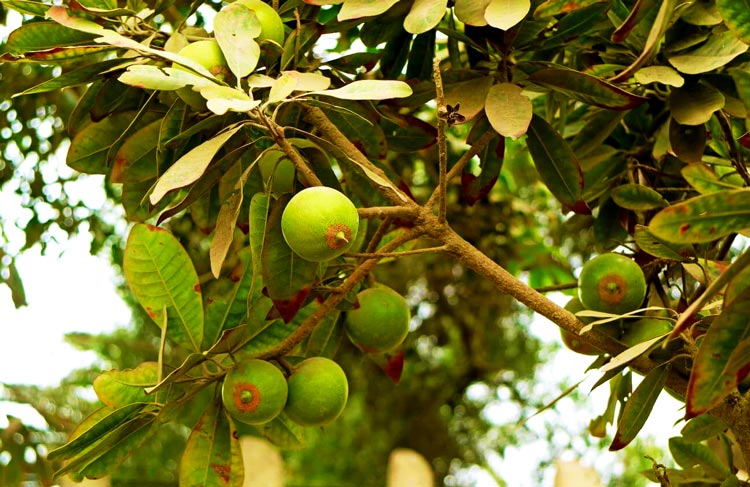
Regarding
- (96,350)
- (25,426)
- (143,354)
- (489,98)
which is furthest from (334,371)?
(96,350)

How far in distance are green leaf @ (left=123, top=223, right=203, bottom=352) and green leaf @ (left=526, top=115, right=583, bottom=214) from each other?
541 millimetres

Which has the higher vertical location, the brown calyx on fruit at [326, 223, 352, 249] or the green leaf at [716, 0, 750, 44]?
the green leaf at [716, 0, 750, 44]

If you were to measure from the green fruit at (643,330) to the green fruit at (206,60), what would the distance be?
0.66 m

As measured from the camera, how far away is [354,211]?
1014mm

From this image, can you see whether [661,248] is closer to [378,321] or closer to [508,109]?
[508,109]

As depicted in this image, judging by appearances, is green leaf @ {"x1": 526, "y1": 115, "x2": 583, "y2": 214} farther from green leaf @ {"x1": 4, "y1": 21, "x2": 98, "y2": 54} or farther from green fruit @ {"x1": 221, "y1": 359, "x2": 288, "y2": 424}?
green leaf @ {"x1": 4, "y1": 21, "x2": 98, "y2": 54}

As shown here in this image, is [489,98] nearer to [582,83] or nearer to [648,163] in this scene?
[582,83]

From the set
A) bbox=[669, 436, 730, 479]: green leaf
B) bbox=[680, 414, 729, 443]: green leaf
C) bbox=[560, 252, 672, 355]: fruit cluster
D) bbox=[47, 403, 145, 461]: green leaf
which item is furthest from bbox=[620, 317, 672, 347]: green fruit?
bbox=[47, 403, 145, 461]: green leaf

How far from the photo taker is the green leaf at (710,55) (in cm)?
118

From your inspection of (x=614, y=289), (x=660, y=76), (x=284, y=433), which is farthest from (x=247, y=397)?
(x=660, y=76)

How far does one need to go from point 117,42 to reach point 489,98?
1.63ft

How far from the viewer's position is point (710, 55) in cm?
122

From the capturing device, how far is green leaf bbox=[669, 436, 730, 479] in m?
1.35

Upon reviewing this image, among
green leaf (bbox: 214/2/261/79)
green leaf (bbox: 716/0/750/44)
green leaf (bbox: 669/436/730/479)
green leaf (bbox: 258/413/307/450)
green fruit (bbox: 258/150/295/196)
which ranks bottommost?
green leaf (bbox: 669/436/730/479)
